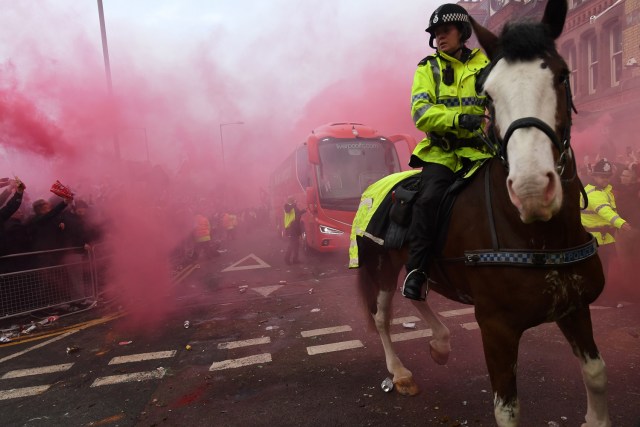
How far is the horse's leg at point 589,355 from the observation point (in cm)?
221

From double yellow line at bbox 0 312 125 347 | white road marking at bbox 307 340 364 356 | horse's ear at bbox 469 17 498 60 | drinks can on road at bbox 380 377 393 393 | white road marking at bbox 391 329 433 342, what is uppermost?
horse's ear at bbox 469 17 498 60

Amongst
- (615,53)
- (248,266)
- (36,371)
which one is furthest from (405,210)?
(615,53)

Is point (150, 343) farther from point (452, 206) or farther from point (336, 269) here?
point (336, 269)

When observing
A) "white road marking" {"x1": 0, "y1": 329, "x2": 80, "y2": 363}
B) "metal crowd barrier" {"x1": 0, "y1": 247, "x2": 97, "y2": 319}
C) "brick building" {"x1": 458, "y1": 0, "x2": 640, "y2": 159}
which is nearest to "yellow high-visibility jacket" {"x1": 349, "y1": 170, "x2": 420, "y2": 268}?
"white road marking" {"x1": 0, "y1": 329, "x2": 80, "y2": 363}

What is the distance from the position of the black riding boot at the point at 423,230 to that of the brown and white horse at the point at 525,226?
4.7 inches

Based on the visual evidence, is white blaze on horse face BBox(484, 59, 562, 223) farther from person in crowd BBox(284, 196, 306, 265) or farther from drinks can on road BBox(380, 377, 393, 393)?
person in crowd BBox(284, 196, 306, 265)

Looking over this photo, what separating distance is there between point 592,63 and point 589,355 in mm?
18235

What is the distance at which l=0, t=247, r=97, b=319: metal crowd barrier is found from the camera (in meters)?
6.51

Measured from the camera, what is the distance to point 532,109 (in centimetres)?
170

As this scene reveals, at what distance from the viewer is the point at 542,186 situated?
156cm

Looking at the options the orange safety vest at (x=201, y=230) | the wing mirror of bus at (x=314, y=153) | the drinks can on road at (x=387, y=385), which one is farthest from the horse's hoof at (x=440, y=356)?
the orange safety vest at (x=201, y=230)

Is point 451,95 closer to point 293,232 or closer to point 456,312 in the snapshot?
point 456,312

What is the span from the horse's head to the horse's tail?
85.0 inches

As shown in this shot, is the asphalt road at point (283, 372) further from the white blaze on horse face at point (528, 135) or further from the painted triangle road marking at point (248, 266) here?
the painted triangle road marking at point (248, 266)
